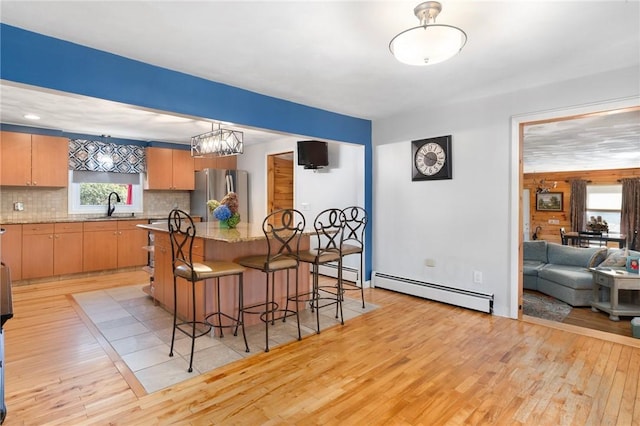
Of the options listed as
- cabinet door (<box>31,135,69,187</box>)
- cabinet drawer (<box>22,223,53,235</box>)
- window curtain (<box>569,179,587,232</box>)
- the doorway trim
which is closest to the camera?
the doorway trim

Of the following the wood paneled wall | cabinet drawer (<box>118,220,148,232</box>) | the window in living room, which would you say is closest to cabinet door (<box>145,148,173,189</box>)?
cabinet drawer (<box>118,220,148,232</box>)

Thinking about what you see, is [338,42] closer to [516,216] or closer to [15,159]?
[516,216]

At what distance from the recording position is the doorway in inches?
245

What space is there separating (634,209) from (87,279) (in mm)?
11918

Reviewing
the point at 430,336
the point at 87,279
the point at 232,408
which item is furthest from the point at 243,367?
the point at 87,279

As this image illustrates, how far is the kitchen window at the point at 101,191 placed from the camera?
559 centimetres

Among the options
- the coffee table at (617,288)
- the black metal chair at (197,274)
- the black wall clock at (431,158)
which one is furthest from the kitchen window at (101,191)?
the coffee table at (617,288)

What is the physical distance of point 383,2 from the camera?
1.85 m

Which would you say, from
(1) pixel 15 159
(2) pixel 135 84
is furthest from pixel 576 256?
(1) pixel 15 159

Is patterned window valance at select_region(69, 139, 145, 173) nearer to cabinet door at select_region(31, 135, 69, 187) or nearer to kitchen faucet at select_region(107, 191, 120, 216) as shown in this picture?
cabinet door at select_region(31, 135, 69, 187)

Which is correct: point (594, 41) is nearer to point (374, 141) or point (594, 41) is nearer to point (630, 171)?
point (374, 141)

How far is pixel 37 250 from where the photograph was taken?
4824 millimetres

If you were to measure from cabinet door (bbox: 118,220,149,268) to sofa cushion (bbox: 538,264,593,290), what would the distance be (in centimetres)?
624

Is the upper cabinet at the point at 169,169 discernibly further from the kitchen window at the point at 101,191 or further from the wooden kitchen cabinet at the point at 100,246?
the wooden kitchen cabinet at the point at 100,246
